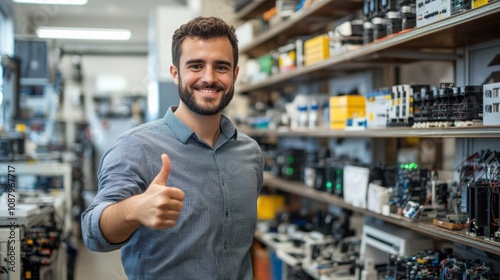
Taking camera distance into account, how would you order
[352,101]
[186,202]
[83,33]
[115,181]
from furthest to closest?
1. [83,33]
2. [352,101]
3. [186,202]
4. [115,181]

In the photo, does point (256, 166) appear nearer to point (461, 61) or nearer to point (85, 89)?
point (461, 61)

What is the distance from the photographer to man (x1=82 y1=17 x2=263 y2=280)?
158 cm

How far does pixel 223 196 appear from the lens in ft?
5.64

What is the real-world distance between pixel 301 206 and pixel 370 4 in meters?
2.52

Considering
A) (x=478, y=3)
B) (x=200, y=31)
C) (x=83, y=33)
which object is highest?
(x=83, y=33)

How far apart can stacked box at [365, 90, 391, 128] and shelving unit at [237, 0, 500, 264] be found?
2.5 inches

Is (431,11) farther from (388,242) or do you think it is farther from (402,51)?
(388,242)

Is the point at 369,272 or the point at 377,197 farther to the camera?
the point at 369,272

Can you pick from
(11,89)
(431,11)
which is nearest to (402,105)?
(431,11)

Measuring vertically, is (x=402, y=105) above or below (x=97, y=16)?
below

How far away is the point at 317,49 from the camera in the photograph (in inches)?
123

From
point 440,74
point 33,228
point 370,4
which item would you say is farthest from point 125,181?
point 440,74

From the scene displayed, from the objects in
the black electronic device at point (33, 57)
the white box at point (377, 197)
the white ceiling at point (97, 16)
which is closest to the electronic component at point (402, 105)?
the white box at point (377, 197)

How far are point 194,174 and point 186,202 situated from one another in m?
0.11
